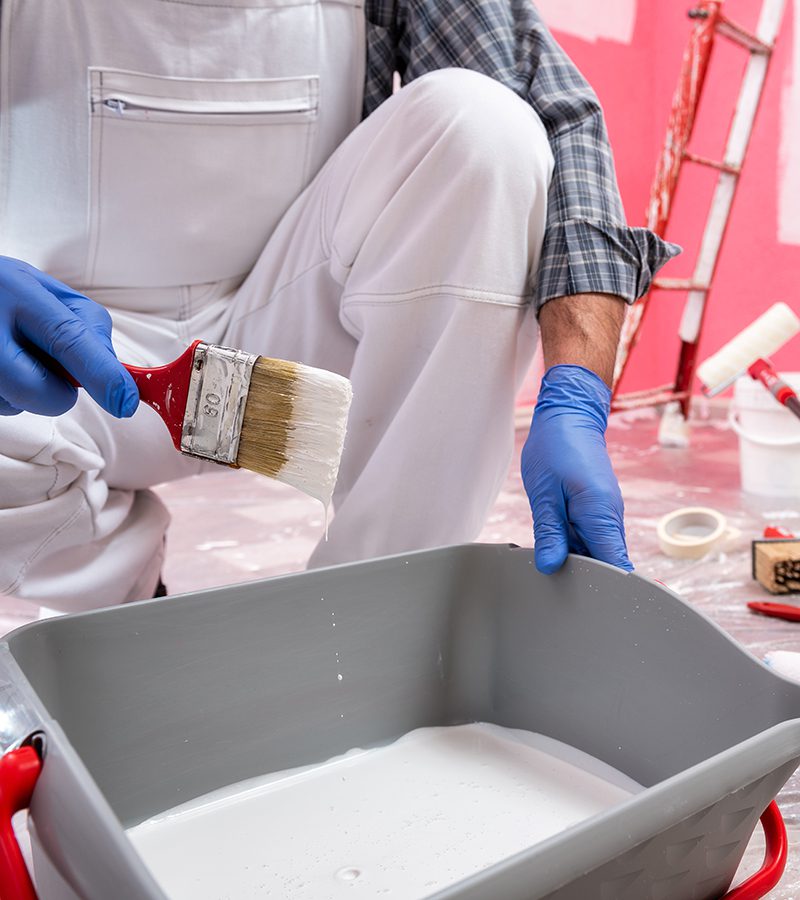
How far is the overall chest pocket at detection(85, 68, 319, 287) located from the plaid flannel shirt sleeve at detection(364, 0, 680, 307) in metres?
0.14

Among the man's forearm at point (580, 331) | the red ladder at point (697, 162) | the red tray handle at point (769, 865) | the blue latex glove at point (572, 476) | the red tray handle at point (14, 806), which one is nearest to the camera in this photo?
the red tray handle at point (14, 806)

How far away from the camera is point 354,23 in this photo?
37.6 inches

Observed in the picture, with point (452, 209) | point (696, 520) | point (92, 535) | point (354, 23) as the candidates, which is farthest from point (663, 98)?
point (92, 535)

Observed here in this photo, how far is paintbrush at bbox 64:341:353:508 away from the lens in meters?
0.60

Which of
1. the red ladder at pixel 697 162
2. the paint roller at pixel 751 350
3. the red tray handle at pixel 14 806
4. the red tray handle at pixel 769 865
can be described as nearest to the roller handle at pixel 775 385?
the paint roller at pixel 751 350

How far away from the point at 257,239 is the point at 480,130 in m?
0.27

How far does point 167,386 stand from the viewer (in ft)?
2.03

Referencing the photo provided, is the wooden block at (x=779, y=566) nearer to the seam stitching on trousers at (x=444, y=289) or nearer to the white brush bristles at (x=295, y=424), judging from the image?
the seam stitching on trousers at (x=444, y=289)

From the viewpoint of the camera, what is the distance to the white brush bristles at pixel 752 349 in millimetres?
1625

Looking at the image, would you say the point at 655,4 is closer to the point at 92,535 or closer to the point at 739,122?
the point at 739,122

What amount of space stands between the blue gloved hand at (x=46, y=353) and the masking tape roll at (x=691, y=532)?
3.05 ft

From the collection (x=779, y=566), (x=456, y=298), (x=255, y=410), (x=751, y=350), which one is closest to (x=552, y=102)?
(x=456, y=298)

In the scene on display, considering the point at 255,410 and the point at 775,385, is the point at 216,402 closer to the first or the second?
the point at 255,410

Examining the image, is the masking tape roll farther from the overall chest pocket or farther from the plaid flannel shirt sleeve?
the overall chest pocket
